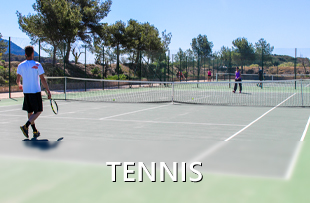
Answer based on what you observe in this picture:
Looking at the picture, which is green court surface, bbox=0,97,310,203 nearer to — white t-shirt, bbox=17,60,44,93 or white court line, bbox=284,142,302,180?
white court line, bbox=284,142,302,180

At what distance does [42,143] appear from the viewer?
5734 millimetres

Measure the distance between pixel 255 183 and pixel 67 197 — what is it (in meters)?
1.89

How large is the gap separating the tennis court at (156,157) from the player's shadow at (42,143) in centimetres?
2

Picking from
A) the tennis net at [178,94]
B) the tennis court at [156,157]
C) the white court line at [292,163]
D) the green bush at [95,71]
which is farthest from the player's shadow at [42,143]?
the green bush at [95,71]

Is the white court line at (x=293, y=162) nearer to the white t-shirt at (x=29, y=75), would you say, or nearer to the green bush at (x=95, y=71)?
the white t-shirt at (x=29, y=75)

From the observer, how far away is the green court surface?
3.36m

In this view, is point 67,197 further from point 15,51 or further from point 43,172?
point 15,51

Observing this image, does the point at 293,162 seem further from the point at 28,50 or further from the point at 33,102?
the point at 28,50

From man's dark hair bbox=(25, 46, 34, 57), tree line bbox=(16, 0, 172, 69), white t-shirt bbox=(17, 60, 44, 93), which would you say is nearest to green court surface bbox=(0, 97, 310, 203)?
white t-shirt bbox=(17, 60, 44, 93)

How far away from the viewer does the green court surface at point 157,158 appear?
3.36m

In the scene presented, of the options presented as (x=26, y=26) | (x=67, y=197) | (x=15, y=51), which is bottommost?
(x=67, y=197)

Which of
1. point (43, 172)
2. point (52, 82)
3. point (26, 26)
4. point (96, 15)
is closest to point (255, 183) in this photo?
point (43, 172)

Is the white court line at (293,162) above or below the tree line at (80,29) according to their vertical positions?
below

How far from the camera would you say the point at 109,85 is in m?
25.2
